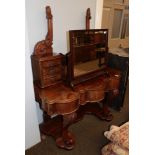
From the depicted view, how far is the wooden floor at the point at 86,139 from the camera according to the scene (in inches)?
67.0

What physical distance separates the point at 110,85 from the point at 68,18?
2.96 feet

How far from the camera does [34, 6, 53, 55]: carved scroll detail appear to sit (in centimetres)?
157

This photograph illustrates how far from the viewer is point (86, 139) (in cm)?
189

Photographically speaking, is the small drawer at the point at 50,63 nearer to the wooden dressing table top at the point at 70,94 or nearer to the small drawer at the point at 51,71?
the small drawer at the point at 51,71

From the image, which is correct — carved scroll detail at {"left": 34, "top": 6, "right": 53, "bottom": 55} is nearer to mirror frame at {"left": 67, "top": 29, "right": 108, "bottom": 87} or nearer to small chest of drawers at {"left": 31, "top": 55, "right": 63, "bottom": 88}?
small chest of drawers at {"left": 31, "top": 55, "right": 63, "bottom": 88}

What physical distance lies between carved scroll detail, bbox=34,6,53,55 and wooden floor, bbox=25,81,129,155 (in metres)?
1.00

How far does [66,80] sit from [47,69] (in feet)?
0.79

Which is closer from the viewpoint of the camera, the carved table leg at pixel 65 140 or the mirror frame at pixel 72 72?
the mirror frame at pixel 72 72

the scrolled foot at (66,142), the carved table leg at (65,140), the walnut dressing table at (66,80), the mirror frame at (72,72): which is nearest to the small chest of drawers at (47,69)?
the walnut dressing table at (66,80)

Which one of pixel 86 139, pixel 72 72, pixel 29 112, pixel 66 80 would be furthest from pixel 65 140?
pixel 72 72

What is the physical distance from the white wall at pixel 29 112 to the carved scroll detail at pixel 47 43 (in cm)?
19

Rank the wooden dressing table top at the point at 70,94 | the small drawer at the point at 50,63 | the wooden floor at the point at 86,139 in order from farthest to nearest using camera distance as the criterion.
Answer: the wooden floor at the point at 86,139 < the small drawer at the point at 50,63 < the wooden dressing table top at the point at 70,94
